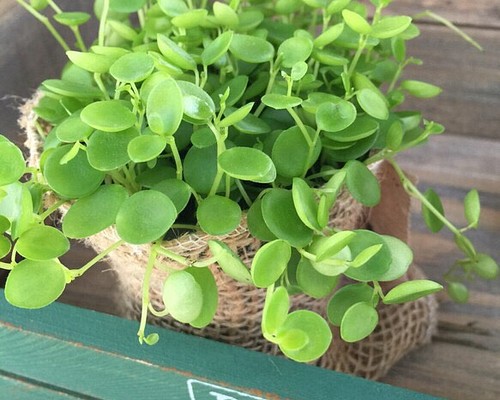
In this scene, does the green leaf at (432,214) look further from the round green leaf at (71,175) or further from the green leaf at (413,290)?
the round green leaf at (71,175)

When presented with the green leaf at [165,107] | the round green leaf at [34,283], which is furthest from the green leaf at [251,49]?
the round green leaf at [34,283]

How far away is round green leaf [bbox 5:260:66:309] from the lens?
38 cm

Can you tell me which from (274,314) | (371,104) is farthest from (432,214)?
(274,314)

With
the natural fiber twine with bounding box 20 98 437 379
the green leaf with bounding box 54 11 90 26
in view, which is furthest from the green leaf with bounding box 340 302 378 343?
the green leaf with bounding box 54 11 90 26

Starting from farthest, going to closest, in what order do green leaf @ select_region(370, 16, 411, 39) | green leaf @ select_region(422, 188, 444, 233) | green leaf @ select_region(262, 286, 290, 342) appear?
green leaf @ select_region(422, 188, 444, 233) < green leaf @ select_region(370, 16, 411, 39) < green leaf @ select_region(262, 286, 290, 342)

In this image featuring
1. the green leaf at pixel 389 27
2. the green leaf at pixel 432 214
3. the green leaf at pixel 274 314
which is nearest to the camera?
the green leaf at pixel 274 314

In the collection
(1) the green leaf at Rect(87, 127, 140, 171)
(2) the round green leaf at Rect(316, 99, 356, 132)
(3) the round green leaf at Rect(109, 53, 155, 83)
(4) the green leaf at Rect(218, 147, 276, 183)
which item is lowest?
(2) the round green leaf at Rect(316, 99, 356, 132)

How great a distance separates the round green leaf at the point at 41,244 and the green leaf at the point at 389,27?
268 mm

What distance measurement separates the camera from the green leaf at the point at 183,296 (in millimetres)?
385

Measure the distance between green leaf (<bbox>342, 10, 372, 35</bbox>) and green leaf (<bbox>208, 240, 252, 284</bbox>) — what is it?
19 cm

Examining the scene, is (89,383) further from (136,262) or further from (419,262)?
(419,262)

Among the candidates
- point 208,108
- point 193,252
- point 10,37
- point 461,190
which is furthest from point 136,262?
point 461,190

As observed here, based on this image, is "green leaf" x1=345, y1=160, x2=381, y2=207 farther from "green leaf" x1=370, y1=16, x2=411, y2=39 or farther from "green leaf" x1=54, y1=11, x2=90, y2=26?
"green leaf" x1=54, y1=11, x2=90, y2=26

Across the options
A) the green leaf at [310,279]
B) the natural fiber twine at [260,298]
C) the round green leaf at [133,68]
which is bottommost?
the natural fiber twine at [260,298]
